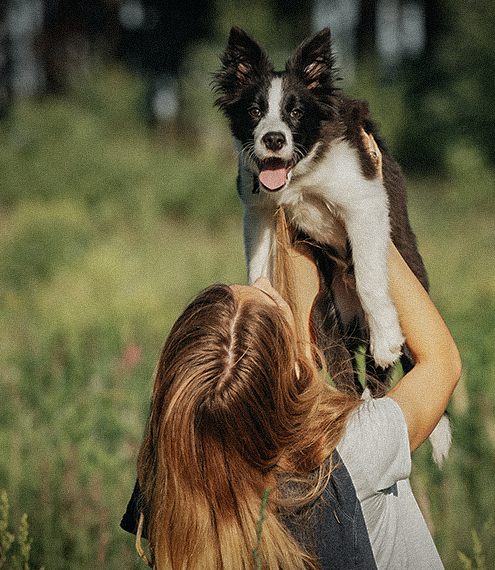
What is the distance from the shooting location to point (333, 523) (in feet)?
4.49

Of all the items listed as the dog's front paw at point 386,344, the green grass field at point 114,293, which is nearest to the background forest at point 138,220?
the green grass field at point 114,293

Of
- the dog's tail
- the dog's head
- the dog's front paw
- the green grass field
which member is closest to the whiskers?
the dog's head

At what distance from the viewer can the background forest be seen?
2.80 metres

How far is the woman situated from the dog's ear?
95 cm

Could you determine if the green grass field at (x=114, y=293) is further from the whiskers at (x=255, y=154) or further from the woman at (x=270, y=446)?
the whiskers at (x=255, y=154)

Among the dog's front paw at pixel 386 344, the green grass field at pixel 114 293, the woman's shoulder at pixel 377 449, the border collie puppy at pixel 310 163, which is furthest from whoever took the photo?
the green grass field at pixel 114 293

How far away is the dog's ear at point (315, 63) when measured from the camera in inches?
81.8

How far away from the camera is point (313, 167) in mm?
2199

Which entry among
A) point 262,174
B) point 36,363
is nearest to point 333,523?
point 262,174

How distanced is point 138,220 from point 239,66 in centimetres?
849

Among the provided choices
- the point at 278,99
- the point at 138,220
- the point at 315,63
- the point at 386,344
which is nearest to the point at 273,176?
the point at 278,99

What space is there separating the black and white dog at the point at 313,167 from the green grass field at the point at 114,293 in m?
0.83

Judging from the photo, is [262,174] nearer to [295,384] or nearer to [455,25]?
[295,384]

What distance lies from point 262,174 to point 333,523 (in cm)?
114
